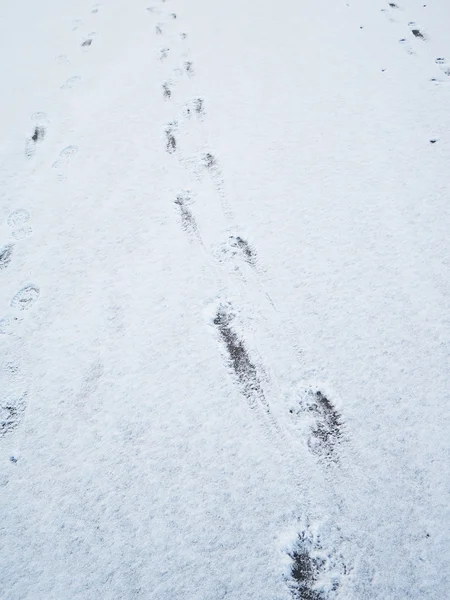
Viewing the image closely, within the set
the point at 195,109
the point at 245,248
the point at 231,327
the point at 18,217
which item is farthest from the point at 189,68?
the point at 231,327

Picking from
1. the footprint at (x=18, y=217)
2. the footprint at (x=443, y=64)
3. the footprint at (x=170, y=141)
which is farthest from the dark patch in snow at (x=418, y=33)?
the footprint at (x=18, y=217)

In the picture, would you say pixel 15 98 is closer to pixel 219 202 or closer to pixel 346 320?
pixel 219 202

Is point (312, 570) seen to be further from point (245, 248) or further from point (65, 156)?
point (65, 156)

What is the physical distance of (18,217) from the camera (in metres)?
1.75

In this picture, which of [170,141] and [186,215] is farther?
[170,141]

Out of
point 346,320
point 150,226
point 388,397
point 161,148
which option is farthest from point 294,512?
point 161,148

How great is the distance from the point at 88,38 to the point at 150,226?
7.59ft

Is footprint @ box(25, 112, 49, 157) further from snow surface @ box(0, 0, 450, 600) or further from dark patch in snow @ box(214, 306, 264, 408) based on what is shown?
dark patch in snow @ box(214, 306, 264, 408)

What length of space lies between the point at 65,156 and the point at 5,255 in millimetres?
751

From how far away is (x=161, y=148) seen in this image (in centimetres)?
191

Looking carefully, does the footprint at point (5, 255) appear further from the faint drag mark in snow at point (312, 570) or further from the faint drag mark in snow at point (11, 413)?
the faint drag mark in snow at point (312, 570)

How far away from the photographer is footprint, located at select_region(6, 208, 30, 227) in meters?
1.73

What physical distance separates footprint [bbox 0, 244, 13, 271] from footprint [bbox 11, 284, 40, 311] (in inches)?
7.4

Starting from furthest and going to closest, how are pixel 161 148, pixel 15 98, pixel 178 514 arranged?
pixel 15 98, pixel 161 148, pixel 178 514
